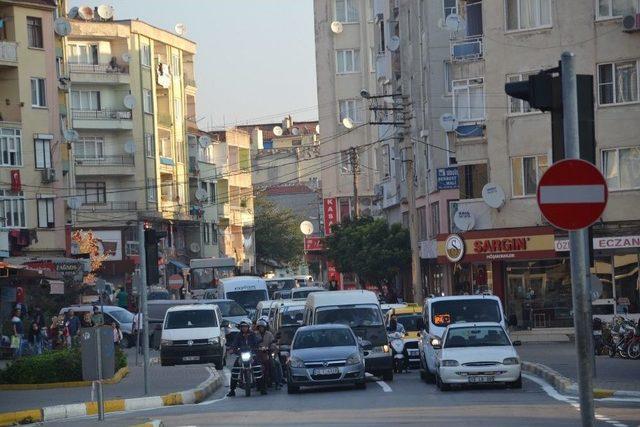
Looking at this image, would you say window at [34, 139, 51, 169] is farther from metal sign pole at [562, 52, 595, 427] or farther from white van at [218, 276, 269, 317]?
metal sign pole at [562, 52, 595, 427]

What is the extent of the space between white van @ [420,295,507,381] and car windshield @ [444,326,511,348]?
8.21ft

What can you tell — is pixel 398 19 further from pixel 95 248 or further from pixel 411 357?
pixel 411 357

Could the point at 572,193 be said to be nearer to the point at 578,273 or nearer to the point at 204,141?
the point at 578,273

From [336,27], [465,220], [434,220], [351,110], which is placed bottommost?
[465,220]

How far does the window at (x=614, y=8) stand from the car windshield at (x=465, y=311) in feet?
67.8

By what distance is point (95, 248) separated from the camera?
82.2 m

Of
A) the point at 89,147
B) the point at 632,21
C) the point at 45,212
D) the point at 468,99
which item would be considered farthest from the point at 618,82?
the point at 89,147

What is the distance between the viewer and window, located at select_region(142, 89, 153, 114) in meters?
91.9

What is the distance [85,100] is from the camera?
88812 mm

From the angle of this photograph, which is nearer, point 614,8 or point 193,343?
point 193,343

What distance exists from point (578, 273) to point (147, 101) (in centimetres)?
8308

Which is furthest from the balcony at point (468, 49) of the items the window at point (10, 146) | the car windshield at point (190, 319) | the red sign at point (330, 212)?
the red sign at point (330, 212)

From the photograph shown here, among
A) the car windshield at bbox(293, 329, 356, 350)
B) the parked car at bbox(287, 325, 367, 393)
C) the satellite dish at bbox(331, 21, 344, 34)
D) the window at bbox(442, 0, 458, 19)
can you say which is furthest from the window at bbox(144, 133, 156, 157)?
the parked car at bbox(287, 325, 367, 393)

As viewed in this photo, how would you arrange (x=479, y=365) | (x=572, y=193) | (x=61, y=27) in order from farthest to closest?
(x=61, y=27) → (x=479, y=365) → (x=572, y=193)
